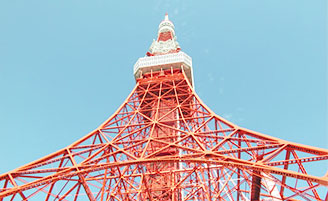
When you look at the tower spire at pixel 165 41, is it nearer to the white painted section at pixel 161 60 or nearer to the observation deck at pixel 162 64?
the white painted section at pixel 161 60

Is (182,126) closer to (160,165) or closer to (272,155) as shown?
(160,165)

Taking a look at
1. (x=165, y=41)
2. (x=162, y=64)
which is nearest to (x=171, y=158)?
(x=162, y=64)

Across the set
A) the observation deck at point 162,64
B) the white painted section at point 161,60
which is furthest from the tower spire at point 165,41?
the observation deck at point 162,64

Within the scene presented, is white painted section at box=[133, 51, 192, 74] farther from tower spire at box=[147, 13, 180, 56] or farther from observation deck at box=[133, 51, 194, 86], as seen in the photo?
tower spire at box=[147, 13, 180, 56]

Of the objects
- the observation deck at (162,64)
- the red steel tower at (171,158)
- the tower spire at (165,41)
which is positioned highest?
the tower spire at (165,41)

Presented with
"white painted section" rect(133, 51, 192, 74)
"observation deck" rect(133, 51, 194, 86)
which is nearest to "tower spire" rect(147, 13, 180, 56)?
"white painted section" rect(133, 51, 192, 74)

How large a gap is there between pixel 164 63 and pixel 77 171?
1019 cm

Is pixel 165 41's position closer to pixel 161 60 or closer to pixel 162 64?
pixel 161 60

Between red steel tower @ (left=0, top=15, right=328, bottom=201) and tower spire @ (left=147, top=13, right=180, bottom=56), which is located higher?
tower spire @ (left=147, top=13, right=180, bottom=56)

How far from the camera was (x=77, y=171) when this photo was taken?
30.1 feet

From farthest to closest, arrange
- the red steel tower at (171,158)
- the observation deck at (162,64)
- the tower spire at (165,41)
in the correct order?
1. the tower spire at (165,41)
2. the observation deck at (162,64)
3. the red steel tower at (171,158)

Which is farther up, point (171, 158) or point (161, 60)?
point (161, 60)

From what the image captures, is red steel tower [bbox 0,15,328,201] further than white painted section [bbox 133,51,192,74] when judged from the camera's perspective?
No

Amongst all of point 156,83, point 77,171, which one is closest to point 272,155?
point 77,171
